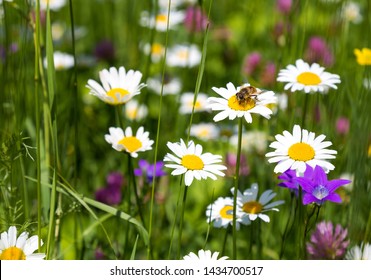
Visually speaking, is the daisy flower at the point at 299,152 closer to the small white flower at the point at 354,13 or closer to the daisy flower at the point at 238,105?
the daisy flower at the point at 238,105

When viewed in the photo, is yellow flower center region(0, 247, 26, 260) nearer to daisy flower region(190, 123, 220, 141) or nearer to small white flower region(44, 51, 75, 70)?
daisy flower region(190, 123, 220, 141)

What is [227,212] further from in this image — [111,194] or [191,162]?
[111,194]

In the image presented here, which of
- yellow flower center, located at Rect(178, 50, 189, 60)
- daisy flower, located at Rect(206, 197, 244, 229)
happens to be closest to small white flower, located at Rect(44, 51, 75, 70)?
yellow flower center, located at Rect(178, 50, 189, 60)

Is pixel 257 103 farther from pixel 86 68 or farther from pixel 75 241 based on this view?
pixel 86 68

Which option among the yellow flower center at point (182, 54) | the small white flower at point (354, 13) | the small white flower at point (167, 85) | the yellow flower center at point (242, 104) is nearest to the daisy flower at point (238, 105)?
the yellow flower center at point (242, 104)
